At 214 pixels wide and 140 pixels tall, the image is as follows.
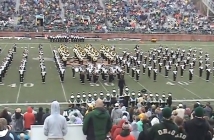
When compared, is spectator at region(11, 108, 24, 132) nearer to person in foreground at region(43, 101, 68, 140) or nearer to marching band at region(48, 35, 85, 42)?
person in foreground at region(43, 101, 68, 140)

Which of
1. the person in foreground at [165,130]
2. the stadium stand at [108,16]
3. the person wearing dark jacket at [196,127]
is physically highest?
the person in foreground at [165,130]

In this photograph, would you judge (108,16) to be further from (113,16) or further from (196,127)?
(196,127)

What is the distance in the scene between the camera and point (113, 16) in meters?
47.3

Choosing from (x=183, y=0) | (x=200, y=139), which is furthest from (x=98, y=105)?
(x=183, y=0)

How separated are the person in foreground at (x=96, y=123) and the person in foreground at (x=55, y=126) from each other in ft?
1.04

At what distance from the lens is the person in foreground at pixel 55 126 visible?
6980 mm

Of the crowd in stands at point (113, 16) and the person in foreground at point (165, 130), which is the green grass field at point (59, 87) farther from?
the crowd in stands at point (113, 16)

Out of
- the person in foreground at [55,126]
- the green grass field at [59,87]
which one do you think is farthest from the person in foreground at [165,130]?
the green grass field at [59,87]

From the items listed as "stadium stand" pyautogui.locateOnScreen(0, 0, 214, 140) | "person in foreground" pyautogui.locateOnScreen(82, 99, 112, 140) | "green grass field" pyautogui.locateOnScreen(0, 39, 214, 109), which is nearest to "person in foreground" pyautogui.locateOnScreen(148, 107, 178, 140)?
"person in foreground" pyautogui.locateOnScreen(82, 99, 112, 140)

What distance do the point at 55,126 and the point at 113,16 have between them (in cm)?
4085

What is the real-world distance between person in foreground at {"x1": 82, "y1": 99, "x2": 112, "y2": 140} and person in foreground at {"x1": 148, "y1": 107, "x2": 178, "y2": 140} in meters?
1.19

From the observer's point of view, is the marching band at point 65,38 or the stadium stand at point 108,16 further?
the stadium stand at point 108,16

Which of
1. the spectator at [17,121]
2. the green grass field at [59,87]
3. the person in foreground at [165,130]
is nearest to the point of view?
the person in foreground at [165,130]

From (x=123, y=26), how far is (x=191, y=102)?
2794 cm
